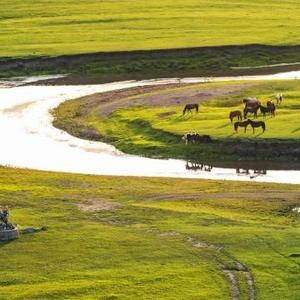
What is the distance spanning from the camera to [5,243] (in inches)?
1379

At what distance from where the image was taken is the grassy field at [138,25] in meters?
89.3

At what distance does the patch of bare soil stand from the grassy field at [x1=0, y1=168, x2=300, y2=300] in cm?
9

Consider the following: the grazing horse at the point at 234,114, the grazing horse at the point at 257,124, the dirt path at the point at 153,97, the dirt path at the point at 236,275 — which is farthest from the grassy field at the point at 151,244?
the dirt path at the point at 153,97

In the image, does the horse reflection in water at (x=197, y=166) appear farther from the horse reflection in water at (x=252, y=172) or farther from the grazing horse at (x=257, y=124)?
the grazing horse at (x=257, y=124)

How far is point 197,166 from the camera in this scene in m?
52.7

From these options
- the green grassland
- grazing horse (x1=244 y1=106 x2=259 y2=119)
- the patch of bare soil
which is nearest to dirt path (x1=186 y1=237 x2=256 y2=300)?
the patch of bare soil

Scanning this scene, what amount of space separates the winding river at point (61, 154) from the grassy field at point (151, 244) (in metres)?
4.83

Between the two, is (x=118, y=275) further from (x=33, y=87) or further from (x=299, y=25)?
(x=299, y=25)

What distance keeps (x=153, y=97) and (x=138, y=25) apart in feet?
107

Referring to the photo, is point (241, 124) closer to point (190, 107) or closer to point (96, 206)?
point (190, 107)

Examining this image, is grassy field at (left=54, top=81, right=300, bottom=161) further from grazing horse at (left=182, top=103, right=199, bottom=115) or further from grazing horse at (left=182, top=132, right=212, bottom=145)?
grazing horse at (left=182, top=103, right=199, bottom=115)

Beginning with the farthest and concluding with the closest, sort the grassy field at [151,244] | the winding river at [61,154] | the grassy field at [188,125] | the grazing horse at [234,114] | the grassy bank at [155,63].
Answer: the grassy bank at [155,63]
the grazing horse at [234,114]
the grassy field at [188,125]
the winding river at [61,154]
the grassy field at [151,244]

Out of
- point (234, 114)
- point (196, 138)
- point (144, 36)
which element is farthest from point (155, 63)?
point (196, 138)

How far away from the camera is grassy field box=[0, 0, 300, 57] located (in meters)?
89.3
